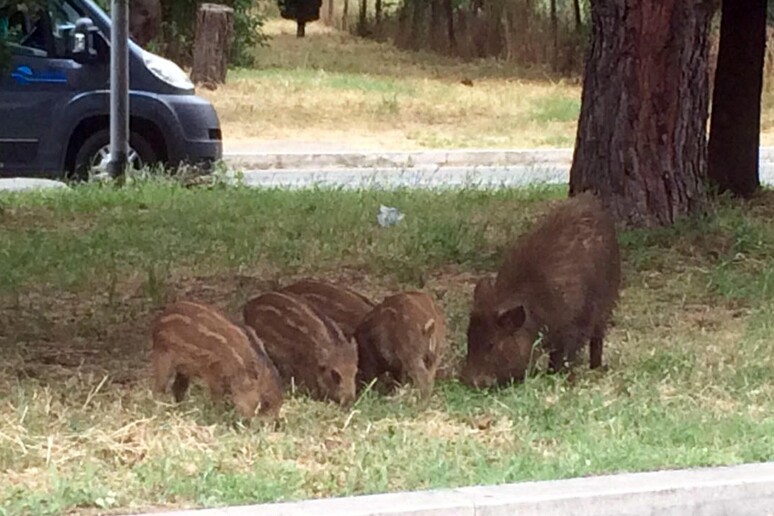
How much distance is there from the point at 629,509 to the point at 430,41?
28598 millimetres

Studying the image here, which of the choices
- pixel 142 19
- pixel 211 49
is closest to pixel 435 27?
pixel 211 49

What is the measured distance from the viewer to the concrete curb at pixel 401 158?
53.4ft

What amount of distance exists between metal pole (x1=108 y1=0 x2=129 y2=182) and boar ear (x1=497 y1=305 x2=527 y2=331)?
20.7 feet

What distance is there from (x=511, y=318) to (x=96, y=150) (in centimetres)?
741

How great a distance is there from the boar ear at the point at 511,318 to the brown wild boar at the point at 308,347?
0.66m

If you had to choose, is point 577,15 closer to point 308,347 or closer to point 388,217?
point 388,217

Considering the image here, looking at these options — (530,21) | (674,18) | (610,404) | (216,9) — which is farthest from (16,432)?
(530,21)

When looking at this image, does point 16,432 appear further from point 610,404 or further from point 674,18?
point 674,18

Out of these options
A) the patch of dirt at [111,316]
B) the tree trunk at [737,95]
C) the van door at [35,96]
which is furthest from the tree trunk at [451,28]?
the patch of dirt at [111,316]

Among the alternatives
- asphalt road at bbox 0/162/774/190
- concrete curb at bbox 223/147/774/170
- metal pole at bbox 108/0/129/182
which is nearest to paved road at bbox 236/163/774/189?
asphalt road at bbox 0/162/774/190

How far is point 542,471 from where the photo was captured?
5.25 metres

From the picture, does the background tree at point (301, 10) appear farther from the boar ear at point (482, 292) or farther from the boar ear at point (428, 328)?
the boar ear at point (428, 328)

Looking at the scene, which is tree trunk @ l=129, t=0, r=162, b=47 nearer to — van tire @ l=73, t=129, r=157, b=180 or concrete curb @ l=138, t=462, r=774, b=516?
van tire @ l=73, t=129, r=157, b=180

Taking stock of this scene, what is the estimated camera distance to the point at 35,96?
12.9 metres
